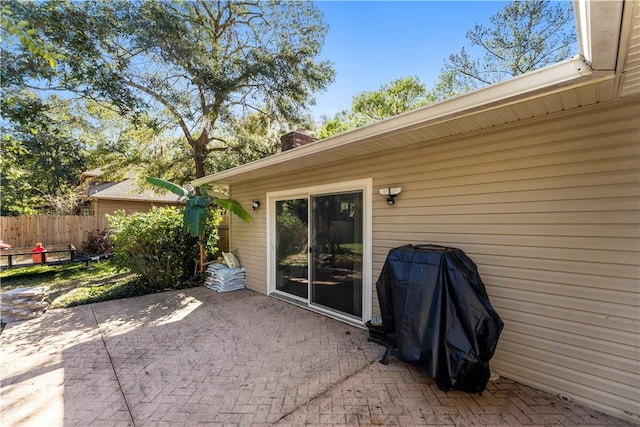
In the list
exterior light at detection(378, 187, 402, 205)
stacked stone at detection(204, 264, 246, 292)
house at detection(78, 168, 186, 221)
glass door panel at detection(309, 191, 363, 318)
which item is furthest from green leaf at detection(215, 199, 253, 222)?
house at detection(78, 168, 186, 221)

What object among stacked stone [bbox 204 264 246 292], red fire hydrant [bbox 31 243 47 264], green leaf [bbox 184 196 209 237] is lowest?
stacked stone [bbox 204 264 246 292]

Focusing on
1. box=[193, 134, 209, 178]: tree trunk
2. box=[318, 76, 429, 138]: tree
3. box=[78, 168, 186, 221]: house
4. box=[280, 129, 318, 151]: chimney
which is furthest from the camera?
box=[318, 76, 429, 138]: tree

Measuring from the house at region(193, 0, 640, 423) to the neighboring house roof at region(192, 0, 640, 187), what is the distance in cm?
1

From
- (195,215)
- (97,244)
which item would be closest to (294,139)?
(195,215)

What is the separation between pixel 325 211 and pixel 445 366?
2950 millimetres

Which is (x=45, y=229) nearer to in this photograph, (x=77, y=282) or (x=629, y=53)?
(x=77, y=282)

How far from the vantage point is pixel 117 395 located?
2.66 meters

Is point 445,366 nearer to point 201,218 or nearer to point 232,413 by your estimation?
point 232,413

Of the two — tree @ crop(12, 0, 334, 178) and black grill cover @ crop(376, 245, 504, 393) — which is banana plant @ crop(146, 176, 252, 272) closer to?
tree @ crop(12, 0, 334, 178)

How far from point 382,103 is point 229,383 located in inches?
676

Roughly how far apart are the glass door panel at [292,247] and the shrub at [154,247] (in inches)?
109

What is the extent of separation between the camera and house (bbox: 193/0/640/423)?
2.23 m

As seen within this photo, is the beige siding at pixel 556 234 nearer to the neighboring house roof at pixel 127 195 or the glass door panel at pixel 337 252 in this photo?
the glass door panel at pixel 337 252

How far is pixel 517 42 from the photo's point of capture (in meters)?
9.89
